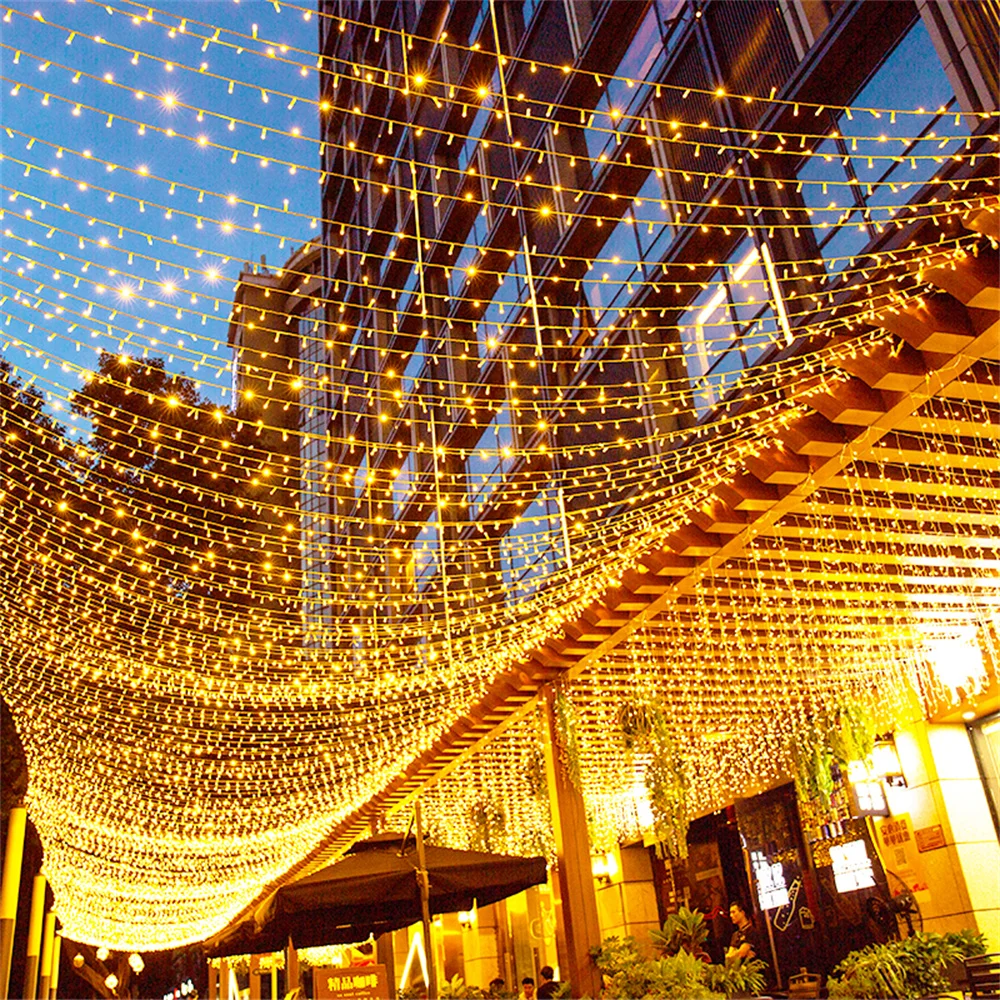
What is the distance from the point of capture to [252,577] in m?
15.7

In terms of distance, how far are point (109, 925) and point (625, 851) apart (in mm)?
12258

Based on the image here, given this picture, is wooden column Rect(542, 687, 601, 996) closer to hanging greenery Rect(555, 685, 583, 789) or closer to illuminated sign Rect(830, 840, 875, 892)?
hanging greenery Rect(555, 685, 583, 789)

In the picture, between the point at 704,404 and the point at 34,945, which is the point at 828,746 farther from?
the point at 34,945

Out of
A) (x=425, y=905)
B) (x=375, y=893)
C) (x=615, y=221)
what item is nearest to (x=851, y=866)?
(x=425, y=905)

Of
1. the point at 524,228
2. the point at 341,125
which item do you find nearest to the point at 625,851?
the point at 524,228

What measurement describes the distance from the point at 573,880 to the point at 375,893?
188 centimetres

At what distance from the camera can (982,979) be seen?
639 centimetres

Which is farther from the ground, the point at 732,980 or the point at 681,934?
the point at 681,934

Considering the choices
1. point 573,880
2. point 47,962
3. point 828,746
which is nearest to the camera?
point 573,880

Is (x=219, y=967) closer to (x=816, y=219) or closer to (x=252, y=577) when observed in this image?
(x=252, y=577)

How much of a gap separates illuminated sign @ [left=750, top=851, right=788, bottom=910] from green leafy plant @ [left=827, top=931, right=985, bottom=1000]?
6736 mm

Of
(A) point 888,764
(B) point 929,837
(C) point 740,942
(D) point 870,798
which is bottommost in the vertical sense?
(C) point 740,942

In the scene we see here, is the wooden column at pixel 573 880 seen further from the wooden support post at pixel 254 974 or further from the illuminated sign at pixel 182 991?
the illuminated sign at pixel 182 991

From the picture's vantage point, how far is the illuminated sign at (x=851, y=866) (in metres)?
11.8
